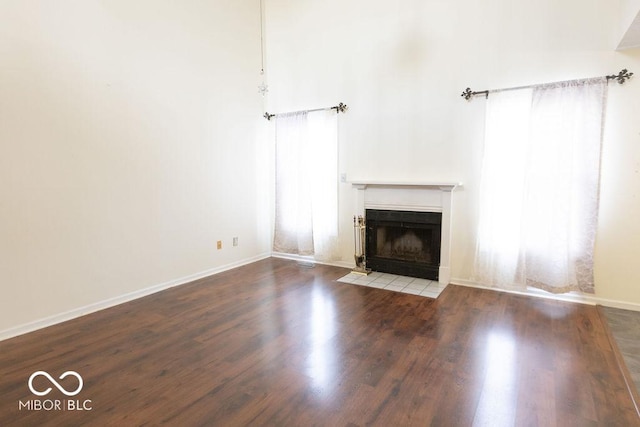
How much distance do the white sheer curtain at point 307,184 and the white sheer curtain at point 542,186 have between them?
1.99 m

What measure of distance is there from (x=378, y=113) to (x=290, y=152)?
1.44 meters

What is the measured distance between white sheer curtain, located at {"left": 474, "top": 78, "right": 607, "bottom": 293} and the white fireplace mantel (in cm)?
38

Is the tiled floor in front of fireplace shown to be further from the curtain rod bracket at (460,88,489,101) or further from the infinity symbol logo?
the infinity symbol logo

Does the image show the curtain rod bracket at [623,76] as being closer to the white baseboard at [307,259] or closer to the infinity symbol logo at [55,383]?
the white baseboard at [307,259]

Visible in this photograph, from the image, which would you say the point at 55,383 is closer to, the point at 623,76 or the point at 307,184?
the point at 307,184

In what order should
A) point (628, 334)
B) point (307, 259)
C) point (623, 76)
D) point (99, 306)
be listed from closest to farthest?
point (628, 334)
point (623, 76)
point (99, 306)
point (307, 259)

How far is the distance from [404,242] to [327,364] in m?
2.44

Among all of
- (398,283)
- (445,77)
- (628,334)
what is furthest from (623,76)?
(398,283)

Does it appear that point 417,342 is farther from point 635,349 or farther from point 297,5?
point 297,5

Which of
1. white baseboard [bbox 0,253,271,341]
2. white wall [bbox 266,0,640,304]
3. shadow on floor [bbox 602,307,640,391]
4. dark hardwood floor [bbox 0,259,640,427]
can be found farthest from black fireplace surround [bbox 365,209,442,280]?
white baseboard [bbox 0,253,271,341]

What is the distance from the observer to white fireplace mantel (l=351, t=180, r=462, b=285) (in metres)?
4.00

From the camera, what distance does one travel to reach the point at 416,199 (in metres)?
4.19

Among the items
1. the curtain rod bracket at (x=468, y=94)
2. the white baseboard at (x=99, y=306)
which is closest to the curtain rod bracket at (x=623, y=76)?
the curtain rod bracket at (x=468, y=94)

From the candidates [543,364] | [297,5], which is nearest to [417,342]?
[543,364]
